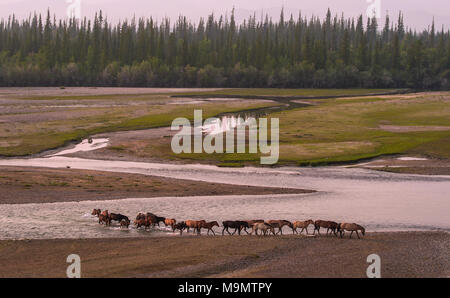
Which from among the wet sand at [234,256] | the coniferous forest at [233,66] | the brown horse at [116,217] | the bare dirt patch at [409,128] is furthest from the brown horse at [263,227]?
the coniferous forest at [233,66]

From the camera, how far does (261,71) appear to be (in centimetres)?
17362

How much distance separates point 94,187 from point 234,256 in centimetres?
1653

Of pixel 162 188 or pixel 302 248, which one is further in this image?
pixel 162 188

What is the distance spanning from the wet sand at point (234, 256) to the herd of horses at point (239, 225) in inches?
29.5

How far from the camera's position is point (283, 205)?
34094mm

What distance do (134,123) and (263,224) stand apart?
48334 mm

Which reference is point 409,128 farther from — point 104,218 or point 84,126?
point 104,218

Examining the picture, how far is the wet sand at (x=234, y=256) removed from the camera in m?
21.3

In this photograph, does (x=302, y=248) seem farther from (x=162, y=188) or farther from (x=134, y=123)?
(x=134, y=123)

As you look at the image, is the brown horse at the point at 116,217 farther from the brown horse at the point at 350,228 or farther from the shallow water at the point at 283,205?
the brown horse at the point at 350,228

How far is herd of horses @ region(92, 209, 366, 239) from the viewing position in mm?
27109

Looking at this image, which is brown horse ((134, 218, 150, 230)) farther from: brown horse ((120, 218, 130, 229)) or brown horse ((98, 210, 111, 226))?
brown horse ((98, 210, 111, 226))

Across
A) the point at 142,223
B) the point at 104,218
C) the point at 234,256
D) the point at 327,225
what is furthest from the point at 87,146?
the point at 234,256
